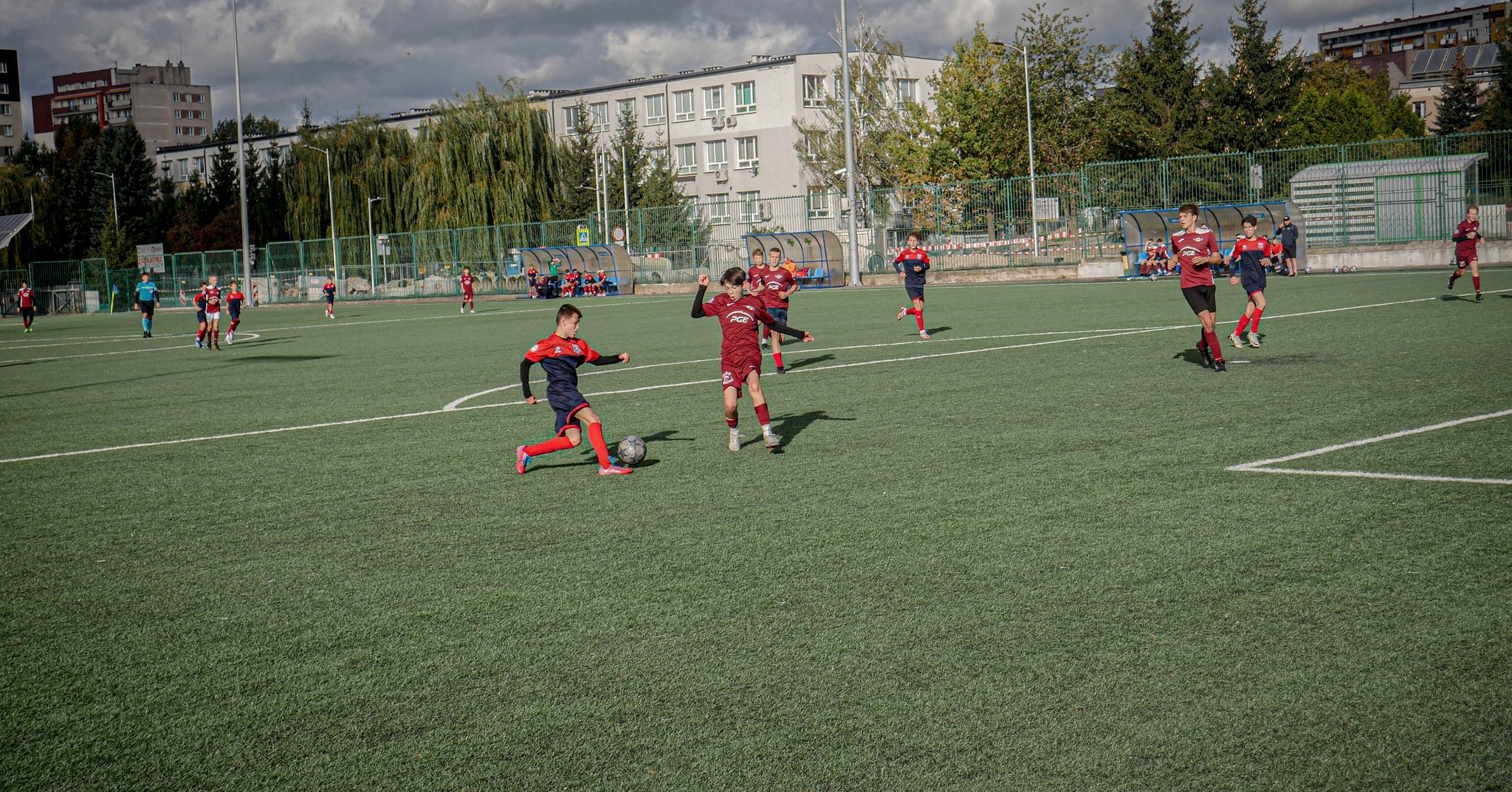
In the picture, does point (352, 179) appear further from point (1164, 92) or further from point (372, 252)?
point (1164, 92)

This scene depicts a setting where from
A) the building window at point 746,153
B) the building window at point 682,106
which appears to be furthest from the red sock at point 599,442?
the building window at point 682,106

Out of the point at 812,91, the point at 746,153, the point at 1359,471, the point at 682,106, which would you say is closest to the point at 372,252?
the point at 746,153

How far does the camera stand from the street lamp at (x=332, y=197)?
61.1 meters

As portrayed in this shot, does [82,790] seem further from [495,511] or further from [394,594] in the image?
[495,511]

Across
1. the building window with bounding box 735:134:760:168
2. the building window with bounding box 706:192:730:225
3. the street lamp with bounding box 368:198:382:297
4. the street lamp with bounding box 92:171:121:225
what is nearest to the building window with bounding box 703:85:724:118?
the building window with bounding box 735:134:760:168

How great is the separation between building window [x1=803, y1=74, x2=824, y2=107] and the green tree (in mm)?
28975

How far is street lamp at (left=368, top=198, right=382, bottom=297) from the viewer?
195ft

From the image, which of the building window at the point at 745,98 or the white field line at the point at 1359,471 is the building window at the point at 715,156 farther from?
the white field line at the point at 1359,471

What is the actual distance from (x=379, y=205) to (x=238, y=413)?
52157 mm

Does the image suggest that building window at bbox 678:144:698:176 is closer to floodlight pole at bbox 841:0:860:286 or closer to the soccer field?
floodlight pole at bbox 841:0:860:286

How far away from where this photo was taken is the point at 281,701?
14.6 feet

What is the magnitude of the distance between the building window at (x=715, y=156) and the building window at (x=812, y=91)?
703 centimetres

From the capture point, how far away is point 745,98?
81.4 m

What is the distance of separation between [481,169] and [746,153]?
88.2 ft
